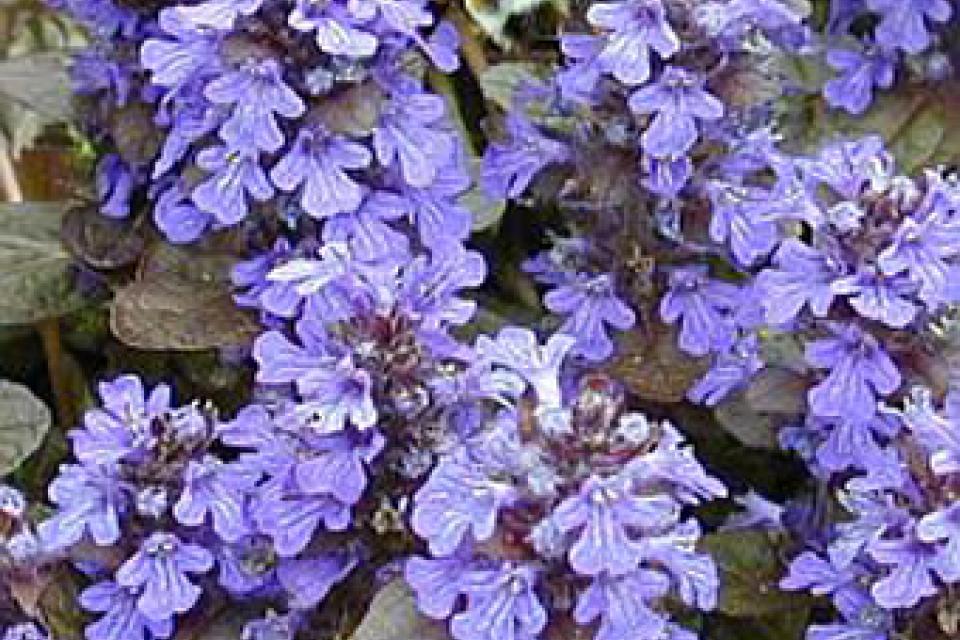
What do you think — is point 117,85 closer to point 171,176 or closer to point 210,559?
point 171,176

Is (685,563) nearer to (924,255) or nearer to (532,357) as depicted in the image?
(532,357)

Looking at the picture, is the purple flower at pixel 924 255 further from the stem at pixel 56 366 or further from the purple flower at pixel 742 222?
the stem at pixel 56 366

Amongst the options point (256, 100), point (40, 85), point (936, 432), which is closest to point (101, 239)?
point (40, 85)

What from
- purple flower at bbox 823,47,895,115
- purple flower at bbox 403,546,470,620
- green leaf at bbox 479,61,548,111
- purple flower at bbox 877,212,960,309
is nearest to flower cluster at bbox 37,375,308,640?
purple flower at bbox 403,546,470,620

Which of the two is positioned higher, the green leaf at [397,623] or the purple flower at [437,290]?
the purple flower at [437,290]

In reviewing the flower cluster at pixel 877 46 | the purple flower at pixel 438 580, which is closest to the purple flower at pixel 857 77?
the flower cluster at pixel 877 46

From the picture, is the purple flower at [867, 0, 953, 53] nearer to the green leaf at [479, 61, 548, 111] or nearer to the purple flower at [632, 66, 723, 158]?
the green leaf at [479, 61, 548, 111]

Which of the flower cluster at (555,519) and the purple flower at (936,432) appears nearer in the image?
the flower cluster at (555,519)
